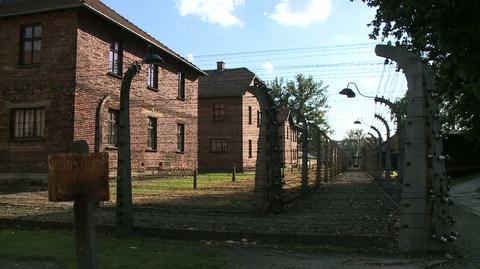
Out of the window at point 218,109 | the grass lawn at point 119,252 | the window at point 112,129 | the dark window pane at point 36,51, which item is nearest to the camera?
the grass lawn at point 119,252

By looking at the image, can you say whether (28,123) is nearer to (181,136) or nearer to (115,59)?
(115,59)

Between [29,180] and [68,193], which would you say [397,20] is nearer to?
[29,180]

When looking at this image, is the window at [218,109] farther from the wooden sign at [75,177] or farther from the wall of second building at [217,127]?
the wooden sign at [75,177]

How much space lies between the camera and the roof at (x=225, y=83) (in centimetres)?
4684

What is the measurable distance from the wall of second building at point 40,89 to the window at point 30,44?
18 centimetres

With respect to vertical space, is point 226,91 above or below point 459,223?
above

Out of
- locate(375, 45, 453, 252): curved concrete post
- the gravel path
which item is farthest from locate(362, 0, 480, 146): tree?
locate(375, 45, 453, 252): curved concrete post

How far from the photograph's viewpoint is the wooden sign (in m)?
3.54

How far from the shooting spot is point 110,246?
809cm

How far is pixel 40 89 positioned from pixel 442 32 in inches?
614

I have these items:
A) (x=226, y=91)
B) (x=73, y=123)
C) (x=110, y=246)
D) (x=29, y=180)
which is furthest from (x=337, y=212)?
(x=226, y=91)

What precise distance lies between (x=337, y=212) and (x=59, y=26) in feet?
50.0

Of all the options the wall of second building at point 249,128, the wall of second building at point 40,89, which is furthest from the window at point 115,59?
the wall of second building at point 249,128

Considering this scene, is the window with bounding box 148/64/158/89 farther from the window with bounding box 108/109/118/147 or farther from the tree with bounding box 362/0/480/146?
the tree with bounding box 362/0/480/146
